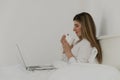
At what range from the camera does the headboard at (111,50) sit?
56.5 inches

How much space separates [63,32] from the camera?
7.44 ft

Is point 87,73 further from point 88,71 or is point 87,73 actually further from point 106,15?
point 106,15

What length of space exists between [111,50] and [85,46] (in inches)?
7.9

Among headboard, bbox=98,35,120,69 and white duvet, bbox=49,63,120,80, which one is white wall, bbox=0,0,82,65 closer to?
headboard, bbox=98,35,120,69

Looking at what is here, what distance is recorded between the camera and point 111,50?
1489 mm

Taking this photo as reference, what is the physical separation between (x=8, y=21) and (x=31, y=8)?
235 mm

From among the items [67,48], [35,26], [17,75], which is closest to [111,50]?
[67,48]

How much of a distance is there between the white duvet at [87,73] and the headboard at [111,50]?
0.29m

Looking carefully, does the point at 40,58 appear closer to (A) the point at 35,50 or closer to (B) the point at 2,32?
(A) the point at 35,50

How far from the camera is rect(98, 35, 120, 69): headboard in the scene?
56.5 inches

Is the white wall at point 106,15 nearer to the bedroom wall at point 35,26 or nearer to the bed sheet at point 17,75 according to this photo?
the bedroom wall at point 35,26

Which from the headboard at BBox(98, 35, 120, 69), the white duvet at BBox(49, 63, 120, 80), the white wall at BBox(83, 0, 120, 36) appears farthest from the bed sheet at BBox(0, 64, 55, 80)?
the white wall at BBox(83, 0, 120, 36)

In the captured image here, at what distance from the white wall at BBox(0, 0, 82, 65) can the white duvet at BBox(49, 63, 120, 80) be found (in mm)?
1051

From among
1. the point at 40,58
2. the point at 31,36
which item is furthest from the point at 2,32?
the point at 40,58
